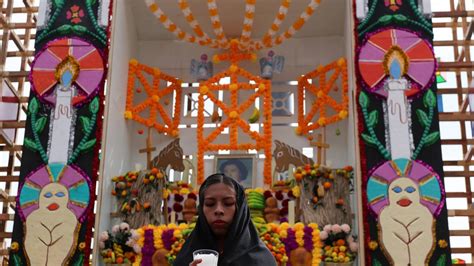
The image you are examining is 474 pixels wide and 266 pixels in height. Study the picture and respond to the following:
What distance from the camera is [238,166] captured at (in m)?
7.24

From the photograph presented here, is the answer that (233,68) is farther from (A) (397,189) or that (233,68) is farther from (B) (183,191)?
(A) (397,189)

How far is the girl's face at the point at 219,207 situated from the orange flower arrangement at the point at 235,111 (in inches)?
179

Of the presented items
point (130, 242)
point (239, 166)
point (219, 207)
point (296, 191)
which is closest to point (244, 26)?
point (239, 166)

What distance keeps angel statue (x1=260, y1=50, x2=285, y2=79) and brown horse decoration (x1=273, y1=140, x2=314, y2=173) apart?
3.02ft

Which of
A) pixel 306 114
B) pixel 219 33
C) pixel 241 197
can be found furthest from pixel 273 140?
pixel 241 197

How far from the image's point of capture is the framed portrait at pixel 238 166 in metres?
7.18

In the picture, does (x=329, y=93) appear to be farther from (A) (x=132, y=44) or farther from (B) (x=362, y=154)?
(A) (x=132, y=44)

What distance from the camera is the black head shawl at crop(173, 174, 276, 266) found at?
2.40 m

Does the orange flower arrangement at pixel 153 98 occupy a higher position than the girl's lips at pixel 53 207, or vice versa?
the orange flower arrangement at pixel 153 98

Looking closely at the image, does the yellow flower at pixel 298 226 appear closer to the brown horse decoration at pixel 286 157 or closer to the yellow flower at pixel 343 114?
the brown horse decoration at pixel 286 157

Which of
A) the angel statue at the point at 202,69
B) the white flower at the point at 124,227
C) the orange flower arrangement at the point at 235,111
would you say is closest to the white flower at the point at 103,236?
the white flower at the point at 124,227

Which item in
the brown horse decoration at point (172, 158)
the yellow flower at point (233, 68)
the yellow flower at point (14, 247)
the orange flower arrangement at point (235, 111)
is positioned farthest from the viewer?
the yellow flower at point (233, 68)

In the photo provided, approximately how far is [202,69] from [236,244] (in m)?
5.40

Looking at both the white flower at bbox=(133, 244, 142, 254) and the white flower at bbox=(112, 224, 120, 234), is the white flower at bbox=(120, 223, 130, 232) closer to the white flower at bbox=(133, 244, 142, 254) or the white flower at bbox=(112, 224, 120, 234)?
the white flower at bbox=(112, 224, 120, 234)
